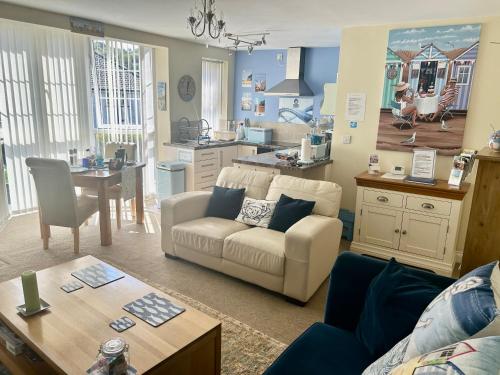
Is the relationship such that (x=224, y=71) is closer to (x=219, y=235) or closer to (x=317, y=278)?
(x=219, y=235)

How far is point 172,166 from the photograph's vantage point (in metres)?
5.17

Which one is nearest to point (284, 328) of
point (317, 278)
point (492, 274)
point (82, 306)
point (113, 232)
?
point (317, 278)

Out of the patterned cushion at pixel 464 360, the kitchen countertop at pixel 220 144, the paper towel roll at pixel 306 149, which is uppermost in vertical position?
the paper towel roll at pixel 306 149

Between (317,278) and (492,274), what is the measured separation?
5.59 feet

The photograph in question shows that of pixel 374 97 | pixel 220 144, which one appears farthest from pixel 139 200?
pixel 374 97

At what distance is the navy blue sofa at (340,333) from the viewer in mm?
1507

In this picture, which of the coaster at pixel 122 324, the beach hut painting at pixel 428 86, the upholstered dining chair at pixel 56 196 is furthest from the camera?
the beach hut painting at pixel 428 86

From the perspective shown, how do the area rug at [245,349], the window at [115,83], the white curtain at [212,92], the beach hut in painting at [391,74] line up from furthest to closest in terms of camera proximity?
the white curtain at [212,92] < the window at [115,83] < the beach hut in painting at [391,74] < the area rug at [245,349]

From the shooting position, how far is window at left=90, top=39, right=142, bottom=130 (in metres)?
4.91

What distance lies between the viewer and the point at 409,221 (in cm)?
354

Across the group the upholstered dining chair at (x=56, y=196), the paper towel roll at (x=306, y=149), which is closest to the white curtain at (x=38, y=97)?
the upholstered dining chair at (x=56, y=196)

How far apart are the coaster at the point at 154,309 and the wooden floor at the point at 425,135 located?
120 inches

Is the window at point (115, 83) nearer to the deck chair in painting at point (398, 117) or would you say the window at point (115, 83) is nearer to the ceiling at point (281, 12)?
the ceiling at point (281, 12)

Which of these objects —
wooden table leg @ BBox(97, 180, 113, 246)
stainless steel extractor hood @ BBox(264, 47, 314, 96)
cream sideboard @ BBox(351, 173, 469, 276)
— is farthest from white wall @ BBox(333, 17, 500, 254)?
wooden table leg @ BBox(97, 180, 113, 246)
